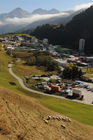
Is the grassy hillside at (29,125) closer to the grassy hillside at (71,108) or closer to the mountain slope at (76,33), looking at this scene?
the grassy hillside at (71,108)

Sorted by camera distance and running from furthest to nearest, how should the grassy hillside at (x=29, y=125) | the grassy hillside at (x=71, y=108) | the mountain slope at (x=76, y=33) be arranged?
the mountain slope at (x=76, y=33), the grassy hillside at (x=71, y=108), the grassy hillside at (x=29, y=125)

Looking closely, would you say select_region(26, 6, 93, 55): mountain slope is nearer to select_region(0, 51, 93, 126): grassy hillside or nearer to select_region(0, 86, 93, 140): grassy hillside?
select_region(0, 51, 93, 126): grassy hillside

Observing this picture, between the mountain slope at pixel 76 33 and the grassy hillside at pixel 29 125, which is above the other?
the mountain slope at pixel 76 33

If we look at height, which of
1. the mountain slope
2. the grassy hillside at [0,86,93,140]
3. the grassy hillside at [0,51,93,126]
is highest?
the mountain slope

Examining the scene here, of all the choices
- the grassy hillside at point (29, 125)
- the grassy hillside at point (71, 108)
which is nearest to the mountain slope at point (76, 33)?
the grassy hillside at point (71, 108)

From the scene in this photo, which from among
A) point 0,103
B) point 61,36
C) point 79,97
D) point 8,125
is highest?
point 61,36

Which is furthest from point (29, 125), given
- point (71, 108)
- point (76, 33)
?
point (76, 33)

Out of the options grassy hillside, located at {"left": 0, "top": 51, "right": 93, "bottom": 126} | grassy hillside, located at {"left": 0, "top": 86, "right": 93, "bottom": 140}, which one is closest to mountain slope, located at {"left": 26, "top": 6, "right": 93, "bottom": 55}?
grassy hillside, located at {"left": 0, "top": 51, "right": 93, "bottom": 126}

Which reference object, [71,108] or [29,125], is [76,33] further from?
[29,125]

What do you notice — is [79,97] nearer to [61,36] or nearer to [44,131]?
[44,131]

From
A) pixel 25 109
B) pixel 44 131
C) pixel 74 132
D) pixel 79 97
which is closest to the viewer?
Result: pixel 44 131

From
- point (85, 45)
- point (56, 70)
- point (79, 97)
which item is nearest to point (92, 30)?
point (85, 45)
